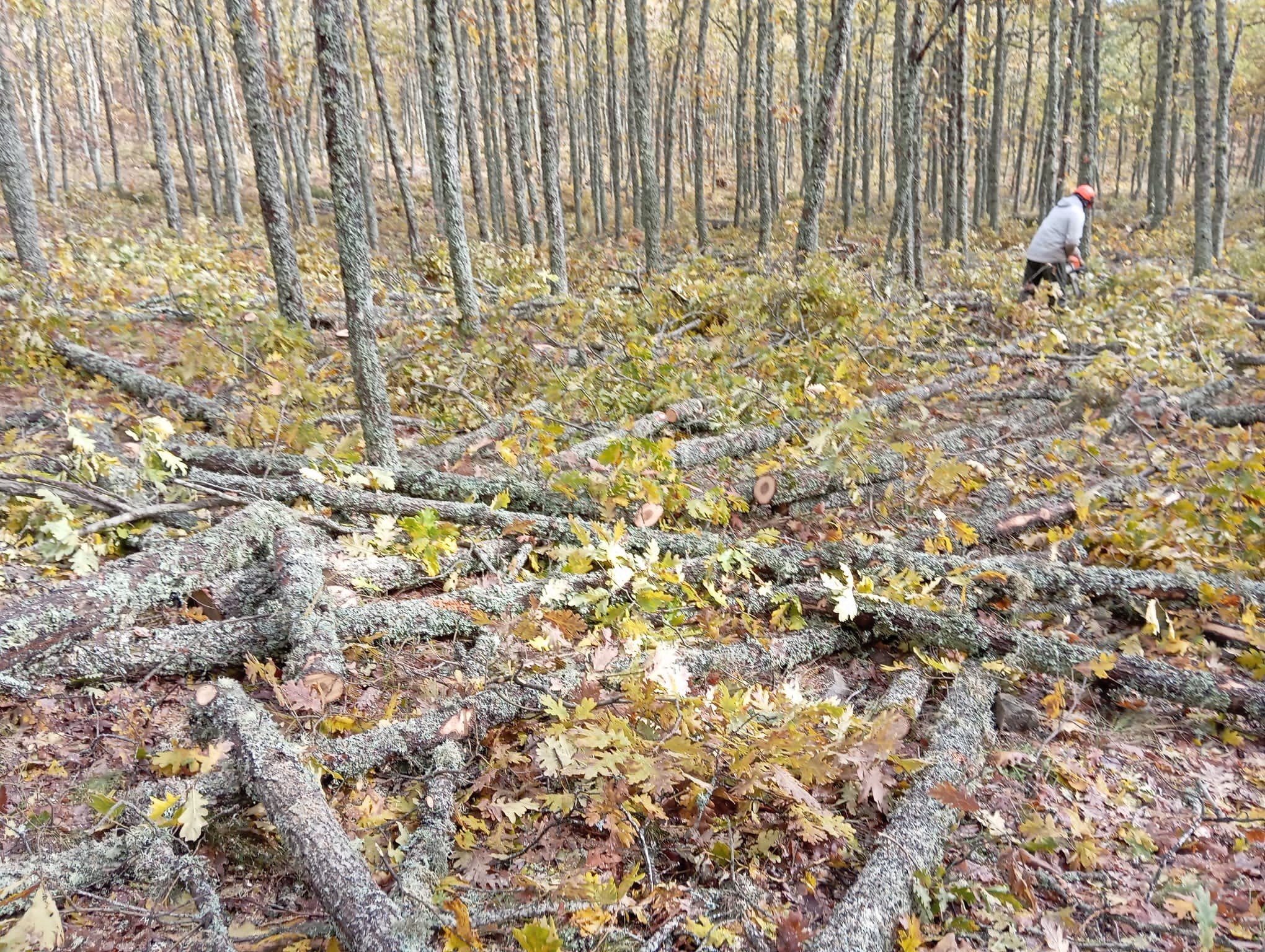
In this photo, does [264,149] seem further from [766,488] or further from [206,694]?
[206,694]

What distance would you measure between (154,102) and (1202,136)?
69.7ft

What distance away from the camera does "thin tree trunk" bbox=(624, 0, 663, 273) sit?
12797 mm

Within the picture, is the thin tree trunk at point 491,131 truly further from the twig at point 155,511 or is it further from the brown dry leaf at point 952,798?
the brown dry leaf at point 952,798

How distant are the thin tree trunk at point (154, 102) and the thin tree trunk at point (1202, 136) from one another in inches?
769

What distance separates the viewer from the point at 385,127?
15.3 m

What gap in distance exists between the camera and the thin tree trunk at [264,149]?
8.38 metres

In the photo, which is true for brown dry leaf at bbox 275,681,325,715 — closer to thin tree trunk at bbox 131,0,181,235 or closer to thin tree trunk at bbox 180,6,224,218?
thin tree trunk at bbox 131,0,181,235

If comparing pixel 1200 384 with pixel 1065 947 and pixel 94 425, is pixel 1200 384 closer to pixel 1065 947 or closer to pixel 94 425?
pixel 1065 947

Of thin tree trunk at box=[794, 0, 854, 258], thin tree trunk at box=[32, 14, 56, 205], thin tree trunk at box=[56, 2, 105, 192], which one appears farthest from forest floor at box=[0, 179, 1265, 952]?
thin tree trunk at box=[56, 2, 105, 192]

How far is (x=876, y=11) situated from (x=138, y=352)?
20.9 metres

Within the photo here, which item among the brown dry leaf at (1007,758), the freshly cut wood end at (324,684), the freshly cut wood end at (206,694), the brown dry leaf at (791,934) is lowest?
the brown dry leaf at (1007,758)

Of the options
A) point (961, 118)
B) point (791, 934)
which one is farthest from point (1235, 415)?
point (961, 118)

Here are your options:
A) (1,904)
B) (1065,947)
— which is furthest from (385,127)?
(1065,947)

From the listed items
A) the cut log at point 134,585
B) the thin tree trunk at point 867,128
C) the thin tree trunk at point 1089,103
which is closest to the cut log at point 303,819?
the cut log at point 134,585
